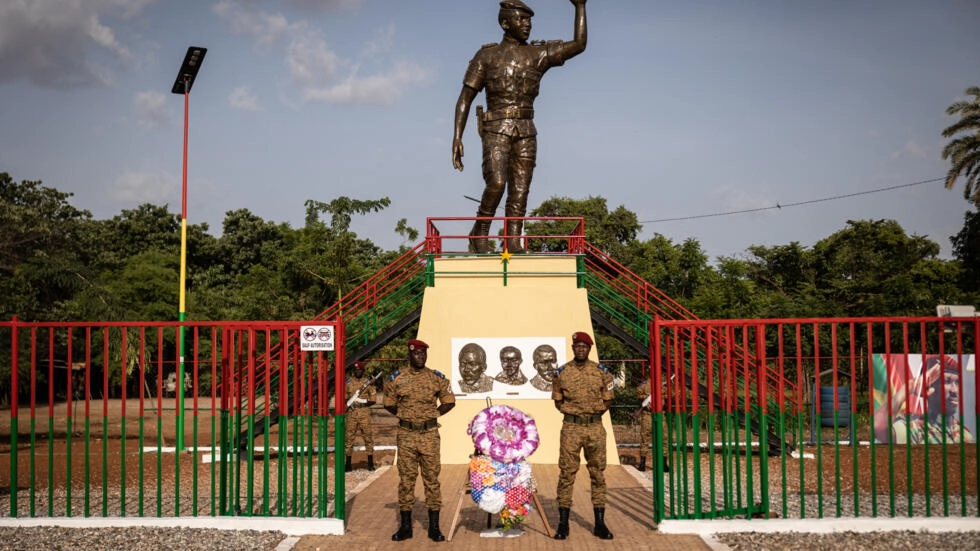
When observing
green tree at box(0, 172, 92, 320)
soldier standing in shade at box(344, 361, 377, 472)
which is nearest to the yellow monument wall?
soldier standing in shade at box(344, 361, 377, 472)

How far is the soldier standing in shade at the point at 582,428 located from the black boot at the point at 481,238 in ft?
23.3

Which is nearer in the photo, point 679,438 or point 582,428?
point 582,428

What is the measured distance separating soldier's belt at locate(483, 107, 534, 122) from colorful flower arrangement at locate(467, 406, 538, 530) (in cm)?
805

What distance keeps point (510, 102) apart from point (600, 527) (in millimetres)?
9019

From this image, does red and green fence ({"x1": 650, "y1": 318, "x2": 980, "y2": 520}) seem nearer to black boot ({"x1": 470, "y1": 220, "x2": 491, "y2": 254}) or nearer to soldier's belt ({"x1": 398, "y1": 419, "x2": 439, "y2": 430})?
soldier's belt ({"x1": 398, "y1": 419, "x2": 439, "y2": 430})

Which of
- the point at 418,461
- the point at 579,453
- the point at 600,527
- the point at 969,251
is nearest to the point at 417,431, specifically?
the point at 418,461

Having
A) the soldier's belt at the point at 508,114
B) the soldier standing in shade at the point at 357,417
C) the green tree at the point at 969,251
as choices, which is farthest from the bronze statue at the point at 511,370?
the green tree at the point at 969,251

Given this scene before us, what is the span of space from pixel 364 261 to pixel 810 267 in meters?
20.8

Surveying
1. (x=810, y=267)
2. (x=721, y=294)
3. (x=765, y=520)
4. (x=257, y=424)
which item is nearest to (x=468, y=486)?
(x=765, y=520)

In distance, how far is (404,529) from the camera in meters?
8.84

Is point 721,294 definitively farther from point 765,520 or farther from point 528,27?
point 765,520

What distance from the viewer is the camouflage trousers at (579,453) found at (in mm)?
8766

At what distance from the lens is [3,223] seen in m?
34.8

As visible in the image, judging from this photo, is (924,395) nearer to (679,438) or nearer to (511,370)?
(679,438)
